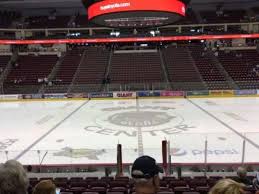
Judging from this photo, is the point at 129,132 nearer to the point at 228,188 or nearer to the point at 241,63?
the point at 228,188

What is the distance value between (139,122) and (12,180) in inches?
644

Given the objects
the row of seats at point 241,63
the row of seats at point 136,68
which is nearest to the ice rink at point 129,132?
the row of seats at point 241,63

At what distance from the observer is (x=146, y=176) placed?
2.04m

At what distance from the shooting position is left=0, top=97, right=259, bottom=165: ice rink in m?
10.0

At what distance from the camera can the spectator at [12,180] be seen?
2.07 meters

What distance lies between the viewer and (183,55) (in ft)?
138

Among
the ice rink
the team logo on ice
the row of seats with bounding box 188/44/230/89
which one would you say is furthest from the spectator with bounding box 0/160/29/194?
the row of seats with bounding box 188/44/230/89

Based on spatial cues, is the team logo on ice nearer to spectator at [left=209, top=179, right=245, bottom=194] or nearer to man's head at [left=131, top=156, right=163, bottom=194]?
man's head at [left=131, top=156, right=163, bottom=194]

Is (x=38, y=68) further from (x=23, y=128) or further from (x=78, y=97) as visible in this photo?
(x=23, y=128)

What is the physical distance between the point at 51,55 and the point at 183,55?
15029 mm

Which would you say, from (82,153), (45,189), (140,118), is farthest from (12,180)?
(140,118)

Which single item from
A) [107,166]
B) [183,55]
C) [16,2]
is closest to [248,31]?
[183,55]

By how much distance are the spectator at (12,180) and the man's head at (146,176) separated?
0.62 metres

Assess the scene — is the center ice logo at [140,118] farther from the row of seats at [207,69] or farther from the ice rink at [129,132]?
the row of seats at [207,69]
